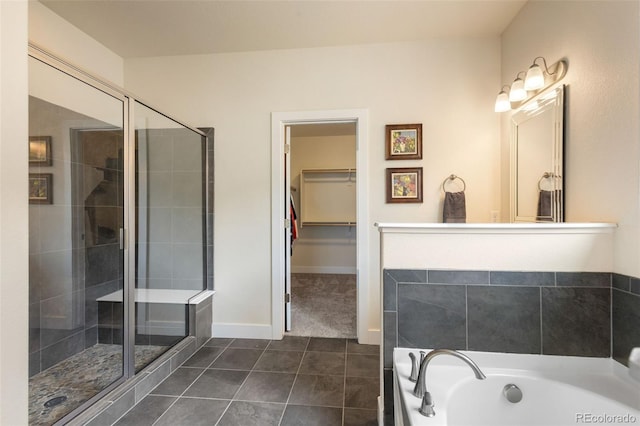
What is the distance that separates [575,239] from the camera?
4.29 feet

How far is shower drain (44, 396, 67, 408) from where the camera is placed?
5.16 ft

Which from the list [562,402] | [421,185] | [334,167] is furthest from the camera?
[334,167]

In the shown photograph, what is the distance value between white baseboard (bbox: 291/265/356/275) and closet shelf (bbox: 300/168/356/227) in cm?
82

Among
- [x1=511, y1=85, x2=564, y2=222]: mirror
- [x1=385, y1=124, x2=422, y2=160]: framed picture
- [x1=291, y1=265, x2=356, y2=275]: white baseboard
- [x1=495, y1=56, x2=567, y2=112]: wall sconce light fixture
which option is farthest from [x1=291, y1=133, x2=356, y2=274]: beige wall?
[x1=511, y1=85, x2=564, y2=222]: mirror

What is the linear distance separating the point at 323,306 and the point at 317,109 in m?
2.24

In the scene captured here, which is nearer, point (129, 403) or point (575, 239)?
point (575, 239)

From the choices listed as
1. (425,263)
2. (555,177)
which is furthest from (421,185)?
(425,263)

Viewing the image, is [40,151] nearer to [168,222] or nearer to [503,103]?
[168,222]

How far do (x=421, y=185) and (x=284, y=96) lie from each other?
149 centimetres

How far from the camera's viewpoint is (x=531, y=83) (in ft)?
5.65

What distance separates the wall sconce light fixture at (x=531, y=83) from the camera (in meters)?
1.65

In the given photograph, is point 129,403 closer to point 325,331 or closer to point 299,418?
point 299,418

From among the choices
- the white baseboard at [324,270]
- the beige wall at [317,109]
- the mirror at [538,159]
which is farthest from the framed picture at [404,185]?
the white baseboard at [324,270]

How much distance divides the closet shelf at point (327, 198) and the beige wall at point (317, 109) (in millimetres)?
2359
